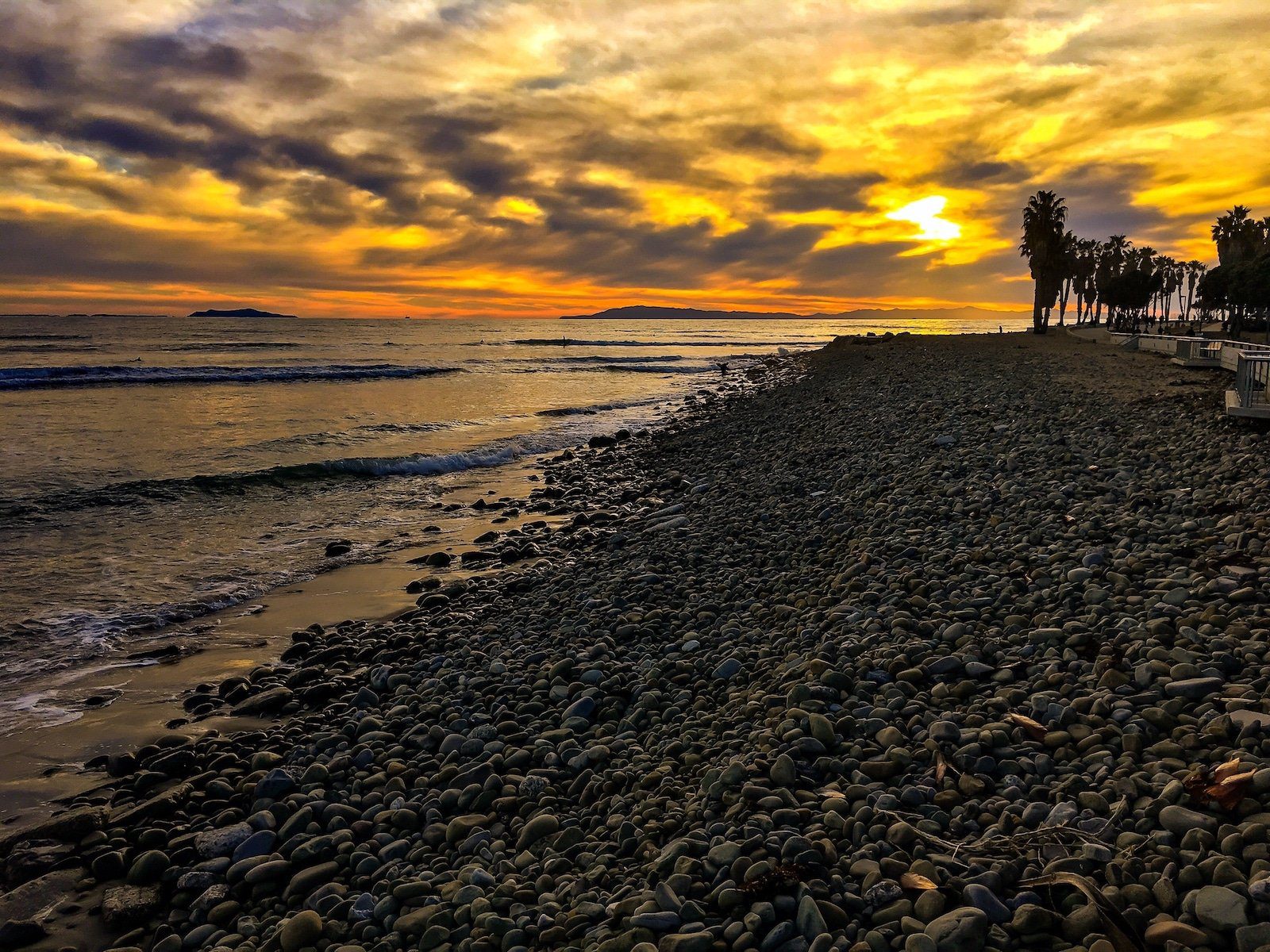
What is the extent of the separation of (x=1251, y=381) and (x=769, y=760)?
1247 cm

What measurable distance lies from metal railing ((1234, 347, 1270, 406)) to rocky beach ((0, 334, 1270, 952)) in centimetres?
273

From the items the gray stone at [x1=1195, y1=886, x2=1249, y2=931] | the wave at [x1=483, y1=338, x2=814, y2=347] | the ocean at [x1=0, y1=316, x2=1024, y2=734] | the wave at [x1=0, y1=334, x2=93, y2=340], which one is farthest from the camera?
the wave at [x1=483, y1=338, x2=814, y2=347]

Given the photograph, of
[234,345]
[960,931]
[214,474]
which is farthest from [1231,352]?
[234,345]

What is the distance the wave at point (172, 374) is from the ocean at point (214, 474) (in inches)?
9.9

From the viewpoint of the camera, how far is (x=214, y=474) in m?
18.7

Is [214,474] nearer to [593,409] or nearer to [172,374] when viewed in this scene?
[593,409]

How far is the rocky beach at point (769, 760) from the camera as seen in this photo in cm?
323

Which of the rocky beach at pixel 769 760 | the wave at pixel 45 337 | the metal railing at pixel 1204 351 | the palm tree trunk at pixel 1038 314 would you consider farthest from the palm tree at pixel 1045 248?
the wave at pixel 45 337

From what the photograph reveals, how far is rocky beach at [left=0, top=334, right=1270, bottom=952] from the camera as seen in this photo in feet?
Result: 10.6

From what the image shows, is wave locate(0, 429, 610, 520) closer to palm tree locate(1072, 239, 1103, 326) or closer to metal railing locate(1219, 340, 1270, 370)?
metal railing locate(1219, 340, 1270, 370)

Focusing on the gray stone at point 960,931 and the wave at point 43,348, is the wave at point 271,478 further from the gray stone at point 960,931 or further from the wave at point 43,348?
the wave at point 43,348

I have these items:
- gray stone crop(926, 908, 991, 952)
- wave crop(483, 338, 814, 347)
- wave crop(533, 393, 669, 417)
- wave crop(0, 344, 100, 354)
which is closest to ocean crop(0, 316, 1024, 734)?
wave crop(533, 393, 669, 417)

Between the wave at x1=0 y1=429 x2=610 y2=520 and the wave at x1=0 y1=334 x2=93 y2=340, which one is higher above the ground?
the wave at x1=0 y1=334 x2=93 y2=340

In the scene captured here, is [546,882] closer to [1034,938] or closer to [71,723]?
[1034,938]
